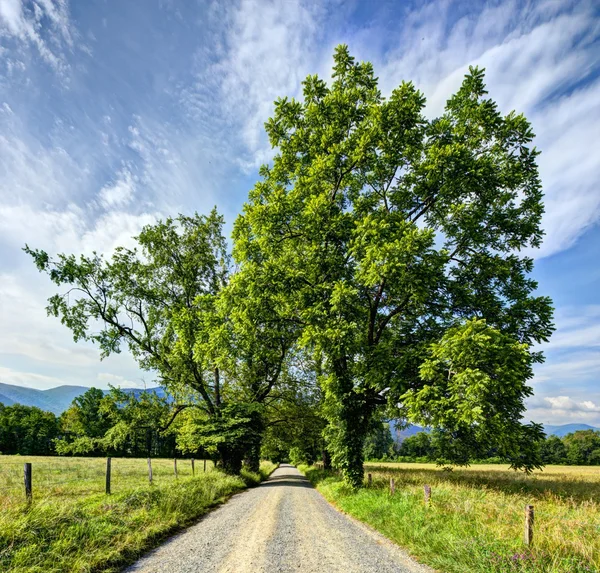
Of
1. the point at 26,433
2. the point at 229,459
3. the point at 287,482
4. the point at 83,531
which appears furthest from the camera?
the point at 26,433

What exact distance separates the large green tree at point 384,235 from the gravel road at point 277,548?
5.64m

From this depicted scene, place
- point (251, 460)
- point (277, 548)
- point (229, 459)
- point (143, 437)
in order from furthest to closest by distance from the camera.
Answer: point (251, 460) → point (143, 437) → point (229, 459) → point (277, 548)

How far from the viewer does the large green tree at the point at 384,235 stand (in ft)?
43.9

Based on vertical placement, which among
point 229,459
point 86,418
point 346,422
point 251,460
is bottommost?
point 86,418

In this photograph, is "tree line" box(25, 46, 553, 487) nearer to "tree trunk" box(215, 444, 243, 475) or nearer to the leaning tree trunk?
the leaning tree trunk

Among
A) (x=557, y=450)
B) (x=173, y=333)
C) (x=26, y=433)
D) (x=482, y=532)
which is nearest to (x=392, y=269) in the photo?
(x=482, y=532)

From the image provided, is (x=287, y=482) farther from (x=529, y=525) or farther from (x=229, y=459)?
(x=529, y=525)

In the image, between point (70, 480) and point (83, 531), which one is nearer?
point (83, 531)

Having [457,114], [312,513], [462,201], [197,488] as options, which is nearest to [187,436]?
[197,488]

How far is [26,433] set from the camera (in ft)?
251

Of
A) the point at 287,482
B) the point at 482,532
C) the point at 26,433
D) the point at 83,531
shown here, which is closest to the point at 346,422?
the point at 482,532

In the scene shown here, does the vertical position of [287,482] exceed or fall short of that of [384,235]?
it falls short

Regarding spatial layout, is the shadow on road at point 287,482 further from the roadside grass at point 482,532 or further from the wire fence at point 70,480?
the roadside grass at point 482,532

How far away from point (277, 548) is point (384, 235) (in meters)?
10.3
